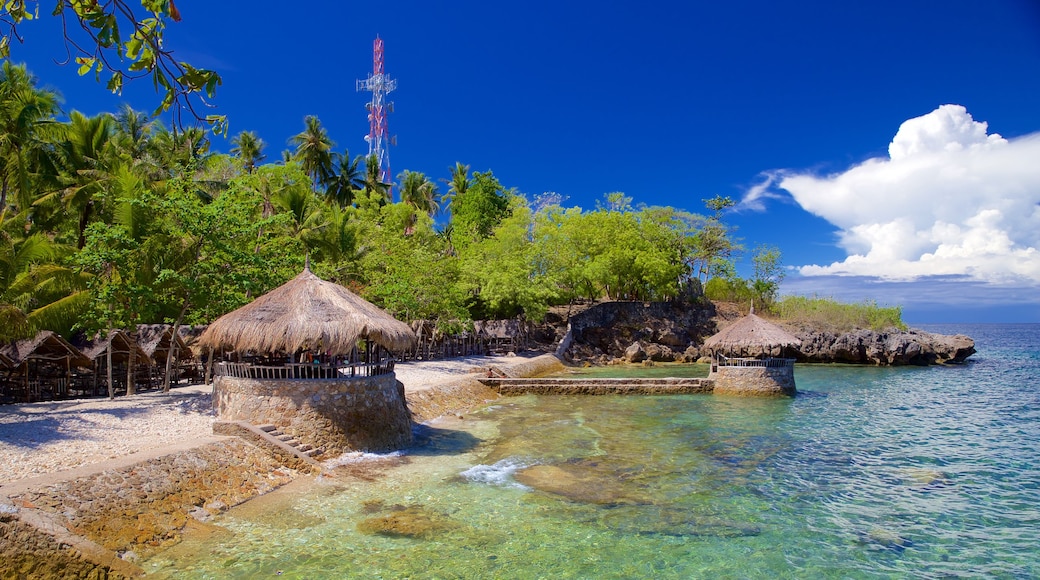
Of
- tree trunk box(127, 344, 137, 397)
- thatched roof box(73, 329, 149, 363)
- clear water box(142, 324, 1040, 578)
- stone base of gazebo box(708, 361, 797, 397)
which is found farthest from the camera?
stone base of gazebo box(708, 361, 797, 397)

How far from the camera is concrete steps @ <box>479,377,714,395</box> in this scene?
993 inches

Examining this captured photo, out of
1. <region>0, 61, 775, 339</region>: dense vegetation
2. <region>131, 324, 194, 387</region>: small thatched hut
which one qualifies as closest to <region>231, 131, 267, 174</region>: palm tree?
<region>0, 61, 775, 339</region>: dense vegetation

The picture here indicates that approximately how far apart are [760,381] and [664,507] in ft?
49.2

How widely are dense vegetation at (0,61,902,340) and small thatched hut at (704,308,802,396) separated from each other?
501 inches

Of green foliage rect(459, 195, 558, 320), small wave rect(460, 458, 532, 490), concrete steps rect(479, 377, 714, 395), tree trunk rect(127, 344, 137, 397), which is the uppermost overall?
green foliage rect(459, 195, 558, 320)

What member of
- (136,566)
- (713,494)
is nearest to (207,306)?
(136,566)

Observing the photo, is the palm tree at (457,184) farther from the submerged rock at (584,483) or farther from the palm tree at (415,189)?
the submerged rock at (584,483)

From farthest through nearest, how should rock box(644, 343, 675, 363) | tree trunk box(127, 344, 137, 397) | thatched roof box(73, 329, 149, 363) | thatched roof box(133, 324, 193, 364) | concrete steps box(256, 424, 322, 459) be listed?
rock box(644, 343, 675, 363), thatched roof box(133, 324, 193, 364), thatched roof box(73, 329, 149, 363), tree trunk box(127, 344, 137, 397), concrete steps box(256, 424, 322, 459)

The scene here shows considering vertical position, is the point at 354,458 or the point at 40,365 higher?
the point at 40,365

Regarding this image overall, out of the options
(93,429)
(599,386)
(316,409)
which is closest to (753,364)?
(599,386)

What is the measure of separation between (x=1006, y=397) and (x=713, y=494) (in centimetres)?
2148

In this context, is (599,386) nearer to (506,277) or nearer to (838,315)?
(506,277)

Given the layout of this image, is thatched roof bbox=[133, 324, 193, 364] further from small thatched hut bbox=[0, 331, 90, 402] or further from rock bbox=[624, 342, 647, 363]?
rock bbox=[624, 342, 647, 363]

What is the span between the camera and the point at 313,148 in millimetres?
43094
